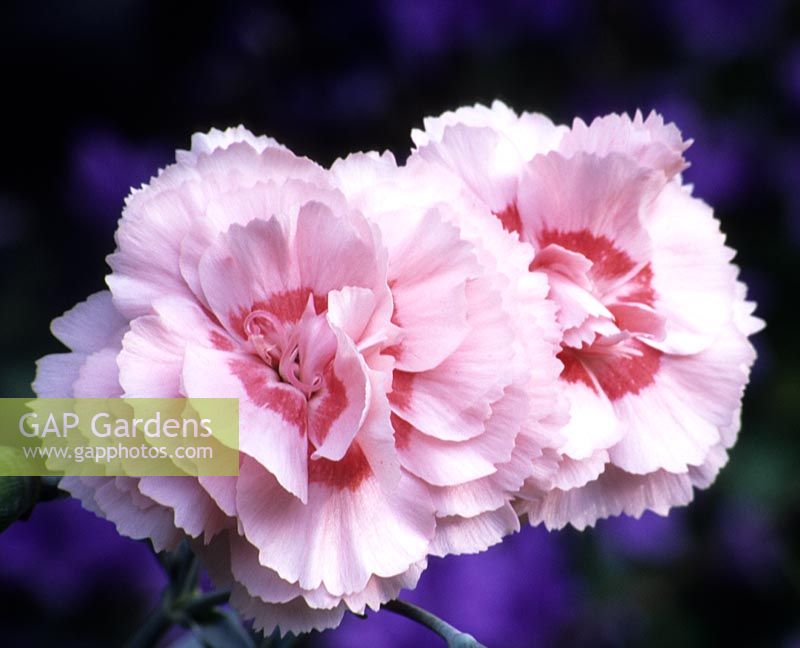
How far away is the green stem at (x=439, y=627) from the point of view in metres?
0.83

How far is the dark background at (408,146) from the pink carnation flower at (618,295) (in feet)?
2.94

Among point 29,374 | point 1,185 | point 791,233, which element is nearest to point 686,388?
point 29,374

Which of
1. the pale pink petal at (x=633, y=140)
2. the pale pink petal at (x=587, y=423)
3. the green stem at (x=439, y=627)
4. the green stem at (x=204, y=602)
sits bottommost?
the green stem at (x=439, y=627)

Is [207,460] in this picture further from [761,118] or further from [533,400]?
[761,118]

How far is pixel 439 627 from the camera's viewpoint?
2.79 ft

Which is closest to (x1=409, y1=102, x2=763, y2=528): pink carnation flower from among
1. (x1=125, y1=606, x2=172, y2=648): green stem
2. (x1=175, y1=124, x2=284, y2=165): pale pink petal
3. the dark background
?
(x1=175, y1=124, x2=284, y2=165): pale pink petal

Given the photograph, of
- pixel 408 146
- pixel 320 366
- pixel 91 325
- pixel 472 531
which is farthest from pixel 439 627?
pixel 408 146

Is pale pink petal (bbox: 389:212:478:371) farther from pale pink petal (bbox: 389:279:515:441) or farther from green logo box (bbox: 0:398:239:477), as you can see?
green logo box (bbox: 0:398:239:477)

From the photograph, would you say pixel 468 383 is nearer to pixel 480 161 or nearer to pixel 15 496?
pixel 480 161

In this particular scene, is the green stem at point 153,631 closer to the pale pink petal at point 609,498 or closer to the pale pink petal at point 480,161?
the pale pink petal at point 609,498

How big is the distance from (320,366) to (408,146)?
5.46 ft

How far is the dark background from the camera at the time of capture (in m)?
1.88

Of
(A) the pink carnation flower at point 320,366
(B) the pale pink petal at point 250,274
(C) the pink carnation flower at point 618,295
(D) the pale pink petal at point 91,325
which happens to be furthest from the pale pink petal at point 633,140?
(D) the pale pink petal at point 91,325

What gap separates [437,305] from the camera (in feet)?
2.53
